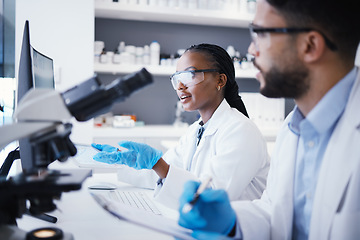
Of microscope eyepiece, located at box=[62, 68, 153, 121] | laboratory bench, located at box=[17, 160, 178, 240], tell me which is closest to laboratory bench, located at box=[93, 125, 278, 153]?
laboratory bench, located at box=[17, 160, 178, 240]

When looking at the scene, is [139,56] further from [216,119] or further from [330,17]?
[330,17]

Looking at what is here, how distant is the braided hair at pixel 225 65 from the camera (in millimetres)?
1745

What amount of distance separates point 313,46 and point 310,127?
252 millimetres

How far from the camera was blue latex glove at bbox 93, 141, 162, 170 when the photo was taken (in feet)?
4.79

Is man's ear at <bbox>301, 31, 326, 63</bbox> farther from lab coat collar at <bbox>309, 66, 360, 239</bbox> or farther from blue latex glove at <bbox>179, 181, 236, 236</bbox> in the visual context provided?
blue latex glove at <bbox>179, 181, 236, 236</bbox>

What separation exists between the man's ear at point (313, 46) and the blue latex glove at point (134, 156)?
0.79 meters

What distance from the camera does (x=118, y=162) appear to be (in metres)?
Result: 1.54

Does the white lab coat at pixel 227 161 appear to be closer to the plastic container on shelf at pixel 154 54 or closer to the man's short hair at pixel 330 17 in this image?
the man's short hair at pixel 330 17

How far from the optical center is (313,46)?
3.10 ft

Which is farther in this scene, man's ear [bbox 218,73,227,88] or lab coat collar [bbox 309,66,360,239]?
man's ear [bbox 218,73,227,88]

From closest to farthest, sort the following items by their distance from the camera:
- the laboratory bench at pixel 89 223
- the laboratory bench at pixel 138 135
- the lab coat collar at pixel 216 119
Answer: the laboratory bench at pixel 89 223 < the lab coat collar at pixel 216 119 < the laboratory bench at pixel 138 135

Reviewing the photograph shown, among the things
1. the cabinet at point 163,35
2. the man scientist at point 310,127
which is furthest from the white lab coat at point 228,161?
the cabinet at point 163,35

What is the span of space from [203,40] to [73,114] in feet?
11.5

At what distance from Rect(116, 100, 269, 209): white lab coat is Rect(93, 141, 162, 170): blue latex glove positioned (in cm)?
10
